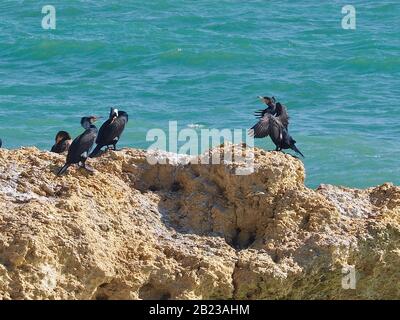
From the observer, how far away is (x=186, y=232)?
10.2 metres

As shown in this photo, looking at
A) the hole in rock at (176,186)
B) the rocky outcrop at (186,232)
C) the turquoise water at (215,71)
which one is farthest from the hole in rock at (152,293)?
the turquoise water at (215,71)

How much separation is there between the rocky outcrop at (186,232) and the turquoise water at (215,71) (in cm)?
1117

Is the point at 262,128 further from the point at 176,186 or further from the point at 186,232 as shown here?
the point at 186,232

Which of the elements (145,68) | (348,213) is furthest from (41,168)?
(145,68)

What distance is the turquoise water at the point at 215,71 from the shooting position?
24125 mm

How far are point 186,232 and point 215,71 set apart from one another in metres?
19.3

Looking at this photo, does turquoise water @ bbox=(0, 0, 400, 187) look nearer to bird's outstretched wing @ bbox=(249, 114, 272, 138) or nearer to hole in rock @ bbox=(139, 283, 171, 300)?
bird's outstretched wing @ bbox=(249, 114, 272, 138)

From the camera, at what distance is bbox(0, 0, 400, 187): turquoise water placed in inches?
950

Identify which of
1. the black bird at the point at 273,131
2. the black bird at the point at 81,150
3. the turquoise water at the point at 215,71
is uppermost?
the turquoise water at the point at 215,71

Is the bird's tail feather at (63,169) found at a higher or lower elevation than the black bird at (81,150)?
lower

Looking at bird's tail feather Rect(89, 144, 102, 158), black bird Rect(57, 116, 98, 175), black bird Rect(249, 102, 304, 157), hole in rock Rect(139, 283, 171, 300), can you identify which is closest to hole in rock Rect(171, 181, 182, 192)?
black bird Rect(57, 116, 98, 175)

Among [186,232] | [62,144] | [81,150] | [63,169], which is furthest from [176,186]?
[62,144]

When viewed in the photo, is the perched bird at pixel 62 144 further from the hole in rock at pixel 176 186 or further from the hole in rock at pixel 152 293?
the hole in rock at pixel 152 293

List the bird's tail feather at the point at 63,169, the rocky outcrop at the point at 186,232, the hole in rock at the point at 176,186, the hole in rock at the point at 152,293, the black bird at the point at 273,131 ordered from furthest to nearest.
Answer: the black bird at the point at 273,131, the hole in rock at the point at 176,186, the bird's tail feather at the point at 63,169, the hole in rock at the point at 152,293, the rocky outcrop at the point at 186,232
